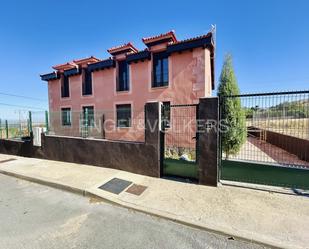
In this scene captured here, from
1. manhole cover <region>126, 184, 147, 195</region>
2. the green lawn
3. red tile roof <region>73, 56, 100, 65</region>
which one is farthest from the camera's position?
red tile roof <region>73, 56, 100, 65</region>

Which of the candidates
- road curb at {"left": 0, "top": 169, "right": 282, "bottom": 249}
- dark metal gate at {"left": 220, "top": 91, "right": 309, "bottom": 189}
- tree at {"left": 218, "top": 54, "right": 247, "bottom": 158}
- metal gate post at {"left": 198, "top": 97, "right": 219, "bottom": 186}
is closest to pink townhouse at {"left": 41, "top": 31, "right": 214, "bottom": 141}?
tree at {"left": 218, "top": 54, "right": 247, "bottom": 158}

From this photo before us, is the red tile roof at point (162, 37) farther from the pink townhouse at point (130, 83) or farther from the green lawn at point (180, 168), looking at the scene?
the green lawn at point (180, 168)

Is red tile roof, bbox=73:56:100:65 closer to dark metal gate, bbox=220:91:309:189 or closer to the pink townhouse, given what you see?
the pink townhouse

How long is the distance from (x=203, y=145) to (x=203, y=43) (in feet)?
21.2

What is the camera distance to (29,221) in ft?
10.5

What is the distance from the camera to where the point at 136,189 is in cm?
447

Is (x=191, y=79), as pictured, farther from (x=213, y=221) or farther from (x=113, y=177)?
(x=213, y=221)

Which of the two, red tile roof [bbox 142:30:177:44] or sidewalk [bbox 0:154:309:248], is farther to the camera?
red tile roof [bbox 142:30:177:44]

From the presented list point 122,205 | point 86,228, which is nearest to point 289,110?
point 122,205

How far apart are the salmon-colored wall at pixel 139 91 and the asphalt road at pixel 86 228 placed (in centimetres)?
405

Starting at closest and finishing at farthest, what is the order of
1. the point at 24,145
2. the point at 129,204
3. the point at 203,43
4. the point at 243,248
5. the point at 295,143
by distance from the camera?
the point at 243,248
the point at 129,204
the point at 295,143
the point at 24,145
the point at 203,43

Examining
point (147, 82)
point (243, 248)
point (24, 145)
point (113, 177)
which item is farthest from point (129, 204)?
point (147, 82)

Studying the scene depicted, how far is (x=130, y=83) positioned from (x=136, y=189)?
27.0 ft

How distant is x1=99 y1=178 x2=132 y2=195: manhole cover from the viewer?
14.4 feet
